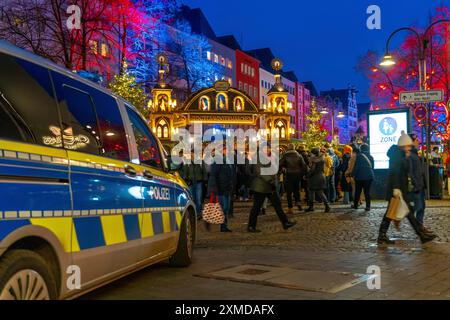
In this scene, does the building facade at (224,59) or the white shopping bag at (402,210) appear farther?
the building facade at (224,59)

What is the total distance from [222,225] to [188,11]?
63628 millimetres

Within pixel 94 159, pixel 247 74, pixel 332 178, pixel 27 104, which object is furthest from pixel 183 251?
pixel 247 74

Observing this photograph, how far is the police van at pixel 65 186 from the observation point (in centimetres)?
356

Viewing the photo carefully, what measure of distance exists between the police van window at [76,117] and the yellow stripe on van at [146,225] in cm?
108

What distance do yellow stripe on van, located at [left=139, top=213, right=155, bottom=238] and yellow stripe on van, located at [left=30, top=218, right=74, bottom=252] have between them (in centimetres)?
154

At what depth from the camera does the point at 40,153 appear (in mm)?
3842

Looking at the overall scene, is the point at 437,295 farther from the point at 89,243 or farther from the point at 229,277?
the point at 89,243

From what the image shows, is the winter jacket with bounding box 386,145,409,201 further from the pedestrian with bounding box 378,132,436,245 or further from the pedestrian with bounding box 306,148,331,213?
the pedestrian with bounding box 306,148,331,213

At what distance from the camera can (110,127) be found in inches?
214

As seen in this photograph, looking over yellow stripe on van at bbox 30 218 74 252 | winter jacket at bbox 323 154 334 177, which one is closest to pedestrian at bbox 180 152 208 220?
winter jacket at bbox 323 154 334 177

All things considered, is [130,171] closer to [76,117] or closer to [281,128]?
[76,117]

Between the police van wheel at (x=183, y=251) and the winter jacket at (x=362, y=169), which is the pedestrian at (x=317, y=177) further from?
the police van wheel at (x=183, y=251)

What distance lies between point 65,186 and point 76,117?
777 millimetres

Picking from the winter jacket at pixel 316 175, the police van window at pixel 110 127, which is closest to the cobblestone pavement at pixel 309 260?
the police van window at pixel 110 127
